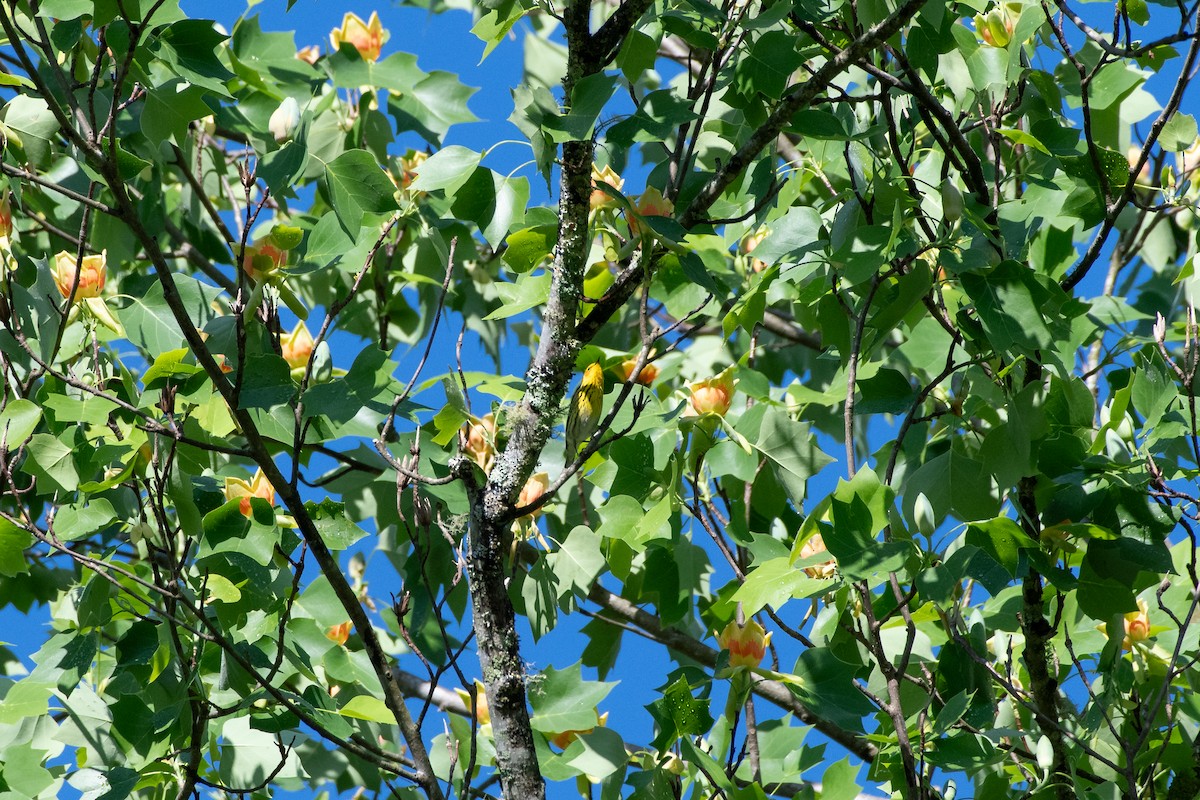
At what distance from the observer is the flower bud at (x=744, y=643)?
4.59 ft

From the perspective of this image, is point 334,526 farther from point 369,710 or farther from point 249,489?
point 369,710

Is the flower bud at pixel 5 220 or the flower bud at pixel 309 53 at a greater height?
the flower bud at pixel 309 53

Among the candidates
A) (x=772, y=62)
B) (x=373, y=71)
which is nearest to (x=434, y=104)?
(x=373, y=71)

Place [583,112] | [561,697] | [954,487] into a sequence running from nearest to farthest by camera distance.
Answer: [583,112], [954,487], [561,697]

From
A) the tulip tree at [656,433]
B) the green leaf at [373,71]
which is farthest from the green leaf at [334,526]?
the green leaf at [373,71]

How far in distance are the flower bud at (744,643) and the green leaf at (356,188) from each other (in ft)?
2.10

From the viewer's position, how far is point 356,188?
54.6 inches

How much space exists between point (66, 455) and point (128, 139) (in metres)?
0.84

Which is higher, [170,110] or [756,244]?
[756,244]

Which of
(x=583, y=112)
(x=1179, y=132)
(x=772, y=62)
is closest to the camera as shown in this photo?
Answer: (x=583, y=112)

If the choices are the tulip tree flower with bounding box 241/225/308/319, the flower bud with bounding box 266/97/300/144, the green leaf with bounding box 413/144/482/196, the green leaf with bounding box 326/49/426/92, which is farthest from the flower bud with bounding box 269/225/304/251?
the green leaf with bounding box 326/49/426/92

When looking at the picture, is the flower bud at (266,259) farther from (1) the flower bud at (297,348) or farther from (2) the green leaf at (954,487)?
(2) the green leaf at (954,487)

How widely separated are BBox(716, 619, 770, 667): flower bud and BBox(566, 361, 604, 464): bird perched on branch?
345mm

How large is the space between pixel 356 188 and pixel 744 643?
0.71 m
